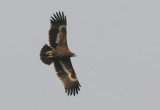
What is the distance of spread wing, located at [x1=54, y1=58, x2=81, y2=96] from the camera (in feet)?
54.6

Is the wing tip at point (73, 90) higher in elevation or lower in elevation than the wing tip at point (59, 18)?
lower

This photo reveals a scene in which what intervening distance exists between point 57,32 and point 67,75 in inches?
97.4

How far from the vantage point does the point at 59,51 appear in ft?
53.4

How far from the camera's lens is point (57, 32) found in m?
16.3

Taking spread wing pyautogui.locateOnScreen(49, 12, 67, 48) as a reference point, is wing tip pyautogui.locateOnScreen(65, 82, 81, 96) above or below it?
below

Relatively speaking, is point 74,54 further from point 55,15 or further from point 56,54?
point 55,15

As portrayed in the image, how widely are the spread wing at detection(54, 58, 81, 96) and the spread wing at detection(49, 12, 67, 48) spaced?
1.05m

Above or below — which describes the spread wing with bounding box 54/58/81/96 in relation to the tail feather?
below

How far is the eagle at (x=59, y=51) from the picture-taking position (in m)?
16.2

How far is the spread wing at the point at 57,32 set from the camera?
53.2 ft

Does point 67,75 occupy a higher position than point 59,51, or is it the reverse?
point 59,51

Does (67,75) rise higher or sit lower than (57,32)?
lower

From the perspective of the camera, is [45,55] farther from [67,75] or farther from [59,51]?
[67,75]

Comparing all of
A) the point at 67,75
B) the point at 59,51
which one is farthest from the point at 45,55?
the point at 67,75
